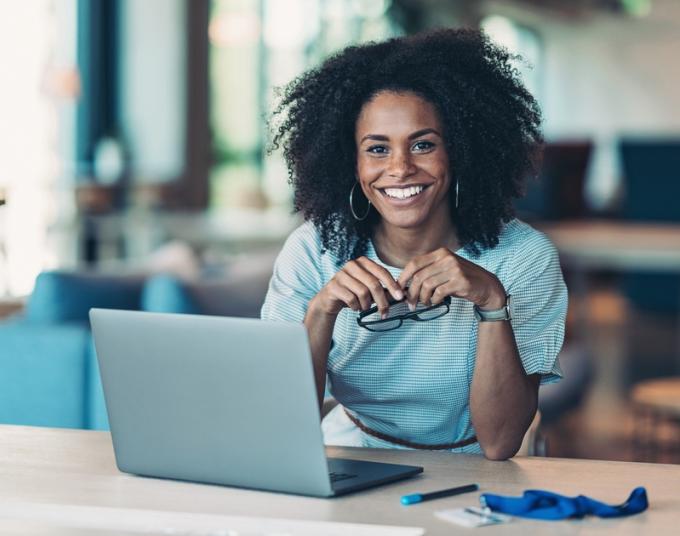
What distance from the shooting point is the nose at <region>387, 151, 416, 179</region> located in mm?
1858

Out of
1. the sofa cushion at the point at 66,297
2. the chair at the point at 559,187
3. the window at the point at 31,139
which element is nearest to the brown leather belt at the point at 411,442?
the sofa cushion at the point at 66,297

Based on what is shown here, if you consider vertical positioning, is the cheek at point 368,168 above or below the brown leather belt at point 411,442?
above

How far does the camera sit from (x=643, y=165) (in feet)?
23.0

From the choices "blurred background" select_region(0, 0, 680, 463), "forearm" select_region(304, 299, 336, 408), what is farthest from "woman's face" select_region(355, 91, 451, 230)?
"blurred background" select_region(0, 0, 680, 463)

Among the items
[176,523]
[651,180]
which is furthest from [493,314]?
[651,180]

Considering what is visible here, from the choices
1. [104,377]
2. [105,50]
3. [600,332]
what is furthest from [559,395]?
[105,50]

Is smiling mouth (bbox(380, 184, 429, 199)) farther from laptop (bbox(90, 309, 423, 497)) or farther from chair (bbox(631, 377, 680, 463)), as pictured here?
chair (bbox(631, 377, 680, 463))

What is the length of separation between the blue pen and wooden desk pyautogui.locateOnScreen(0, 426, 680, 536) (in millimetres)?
10

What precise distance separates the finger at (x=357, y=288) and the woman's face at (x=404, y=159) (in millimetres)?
239

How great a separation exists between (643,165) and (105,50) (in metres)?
4.32

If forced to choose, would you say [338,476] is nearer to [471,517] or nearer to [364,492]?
[364,492]

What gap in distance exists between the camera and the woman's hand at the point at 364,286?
165cm

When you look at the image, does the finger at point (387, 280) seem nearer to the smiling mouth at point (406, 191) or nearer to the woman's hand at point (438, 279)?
the woman's hand at point (438, 279)

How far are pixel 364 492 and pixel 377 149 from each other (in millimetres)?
661
